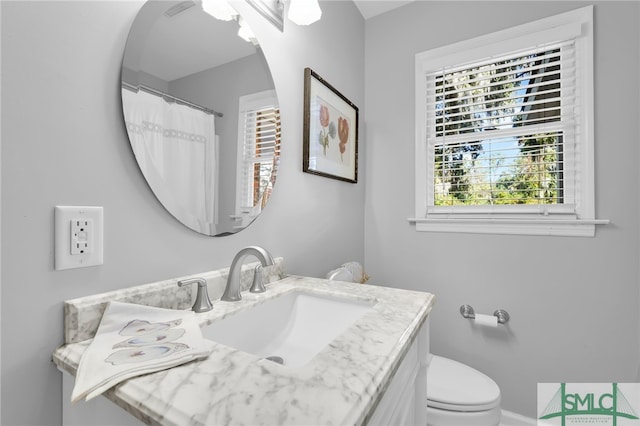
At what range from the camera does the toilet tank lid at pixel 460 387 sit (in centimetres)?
112

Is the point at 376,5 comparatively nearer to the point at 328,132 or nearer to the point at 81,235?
the point at 328,132

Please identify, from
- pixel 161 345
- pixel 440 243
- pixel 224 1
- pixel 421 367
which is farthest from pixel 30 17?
pixel 440 243

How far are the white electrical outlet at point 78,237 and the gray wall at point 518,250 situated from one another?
1.53 metres

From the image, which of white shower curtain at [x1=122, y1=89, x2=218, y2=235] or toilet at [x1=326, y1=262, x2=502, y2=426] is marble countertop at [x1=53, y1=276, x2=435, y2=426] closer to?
white shower curtain at [x1=122, y1=89, x2=218, y2=235]

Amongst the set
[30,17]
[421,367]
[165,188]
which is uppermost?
[30,17]

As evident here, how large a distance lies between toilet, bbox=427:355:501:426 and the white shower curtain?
3.48 feet

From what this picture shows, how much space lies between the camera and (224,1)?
906 millimetres

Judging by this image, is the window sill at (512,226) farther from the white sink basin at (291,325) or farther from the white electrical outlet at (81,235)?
the white electrical outlet at (81,235)

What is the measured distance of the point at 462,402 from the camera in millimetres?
1105

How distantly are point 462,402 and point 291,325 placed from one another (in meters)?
0.73

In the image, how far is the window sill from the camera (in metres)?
1.38

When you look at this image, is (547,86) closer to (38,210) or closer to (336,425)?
(336,425)

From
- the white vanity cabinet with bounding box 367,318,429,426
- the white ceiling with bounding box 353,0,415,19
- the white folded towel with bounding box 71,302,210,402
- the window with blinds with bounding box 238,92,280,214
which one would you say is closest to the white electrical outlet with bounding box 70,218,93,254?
the white folded towel with bounding box 71,302,210,402

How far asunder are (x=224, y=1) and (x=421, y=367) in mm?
1252
